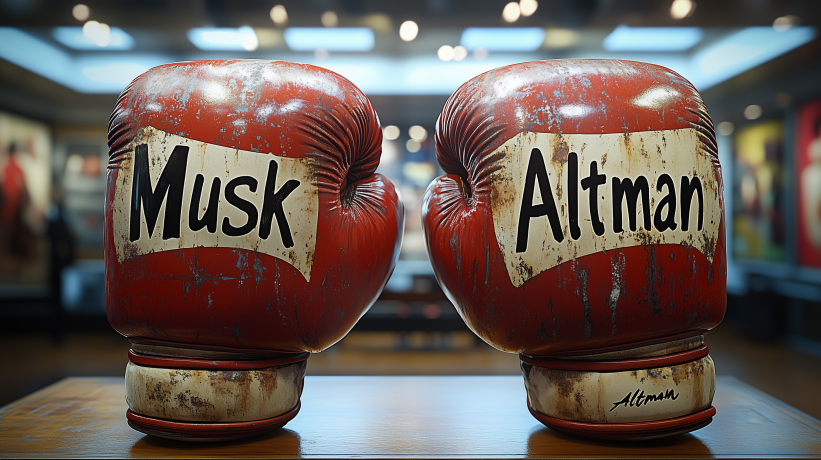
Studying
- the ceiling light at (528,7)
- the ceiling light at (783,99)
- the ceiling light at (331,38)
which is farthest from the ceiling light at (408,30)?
the ceiling light at (783,99)

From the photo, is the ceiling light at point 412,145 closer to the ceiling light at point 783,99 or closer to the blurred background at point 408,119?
the blurred background at point 408,119

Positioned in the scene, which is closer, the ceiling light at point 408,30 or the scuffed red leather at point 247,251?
the scuffed red leather at point 247,251

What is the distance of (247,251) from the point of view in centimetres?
115

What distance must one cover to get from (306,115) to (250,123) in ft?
0.42

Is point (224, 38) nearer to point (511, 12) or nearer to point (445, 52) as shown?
point (445, 52)

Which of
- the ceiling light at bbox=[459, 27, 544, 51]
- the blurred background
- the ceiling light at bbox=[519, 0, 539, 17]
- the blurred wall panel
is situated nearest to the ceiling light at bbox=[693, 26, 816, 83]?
the blurred background

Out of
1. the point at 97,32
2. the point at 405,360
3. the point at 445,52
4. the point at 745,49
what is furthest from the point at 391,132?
the point at 745,49

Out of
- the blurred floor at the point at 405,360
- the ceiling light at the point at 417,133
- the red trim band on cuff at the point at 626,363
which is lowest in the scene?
the blurred floor at the point at 405,360

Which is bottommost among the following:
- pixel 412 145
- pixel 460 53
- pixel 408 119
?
pixel 412 145

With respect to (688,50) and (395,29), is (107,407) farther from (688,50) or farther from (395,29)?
(688,50)

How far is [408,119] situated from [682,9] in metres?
2.47

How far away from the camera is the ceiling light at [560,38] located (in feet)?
Answer: 13.0

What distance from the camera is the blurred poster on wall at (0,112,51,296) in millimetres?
4422

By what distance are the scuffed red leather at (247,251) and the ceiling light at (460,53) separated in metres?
3.14
